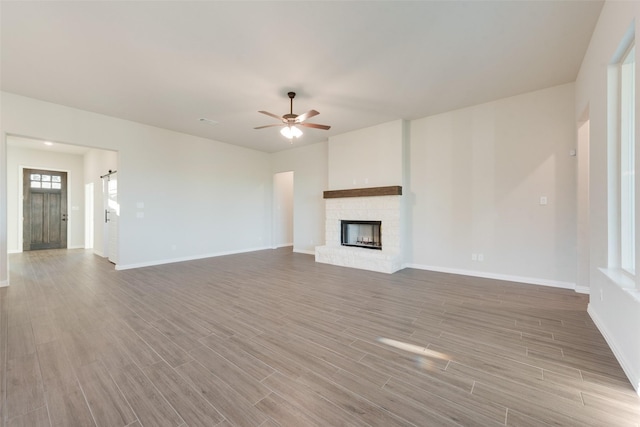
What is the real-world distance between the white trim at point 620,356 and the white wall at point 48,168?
12.0m

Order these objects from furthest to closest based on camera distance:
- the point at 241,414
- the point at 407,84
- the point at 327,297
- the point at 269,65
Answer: the point at 407,84 → the point at 327,297 → the point at 269,65 → the point at 241,414

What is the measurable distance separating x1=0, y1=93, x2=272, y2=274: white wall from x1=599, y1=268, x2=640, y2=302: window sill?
695cm

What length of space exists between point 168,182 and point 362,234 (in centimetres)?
466

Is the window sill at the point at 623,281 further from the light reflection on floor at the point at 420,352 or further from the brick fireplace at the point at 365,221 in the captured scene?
the brick fireplace at the point at 365,221

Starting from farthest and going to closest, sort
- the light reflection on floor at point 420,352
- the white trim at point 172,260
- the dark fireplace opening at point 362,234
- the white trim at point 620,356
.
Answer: the dark fireplace opening at point 362,234 < the white trim at point 172,260 < the light reflection on floor at point 420,352 < the white trim at point 620,356

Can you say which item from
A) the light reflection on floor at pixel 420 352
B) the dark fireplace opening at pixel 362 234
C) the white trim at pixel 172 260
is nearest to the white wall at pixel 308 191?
the dark fireplace opening at pixel 362 234

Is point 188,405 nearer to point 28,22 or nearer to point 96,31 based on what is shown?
point 96,31

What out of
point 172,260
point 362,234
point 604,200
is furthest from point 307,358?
point 172,260

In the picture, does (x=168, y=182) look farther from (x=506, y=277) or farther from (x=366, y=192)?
(x=506, y=277)

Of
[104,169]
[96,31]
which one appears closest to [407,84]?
[96,31]

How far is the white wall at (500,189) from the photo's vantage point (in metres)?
3.86

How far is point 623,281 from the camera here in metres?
2.06

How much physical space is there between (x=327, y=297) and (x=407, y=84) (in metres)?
3.27

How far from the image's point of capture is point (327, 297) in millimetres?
3490
